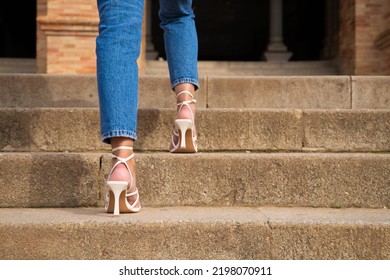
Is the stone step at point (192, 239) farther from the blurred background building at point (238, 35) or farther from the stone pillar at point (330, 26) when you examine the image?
the stone pillar at point (330, 26)

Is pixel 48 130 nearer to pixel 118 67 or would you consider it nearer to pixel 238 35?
pixel 118 67

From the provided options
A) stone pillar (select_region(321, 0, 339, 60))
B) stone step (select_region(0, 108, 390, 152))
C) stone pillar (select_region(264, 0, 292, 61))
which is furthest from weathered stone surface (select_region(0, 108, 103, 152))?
stone pillar (select_region(321, 0, 339, 60))

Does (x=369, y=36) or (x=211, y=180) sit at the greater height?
(x=369, y=36)

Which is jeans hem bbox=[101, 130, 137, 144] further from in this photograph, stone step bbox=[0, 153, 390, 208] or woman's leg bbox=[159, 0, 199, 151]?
woman's leg bbox=[159, 0, 199, 151]

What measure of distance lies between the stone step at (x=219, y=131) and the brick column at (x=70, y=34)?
3.66m

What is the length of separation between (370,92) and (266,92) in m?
0.81

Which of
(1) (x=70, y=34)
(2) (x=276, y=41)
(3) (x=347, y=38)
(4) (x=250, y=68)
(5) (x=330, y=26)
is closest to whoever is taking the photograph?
(1) (x=70, y=34)

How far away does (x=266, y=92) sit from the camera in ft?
12.1

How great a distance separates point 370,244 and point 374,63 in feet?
18.9

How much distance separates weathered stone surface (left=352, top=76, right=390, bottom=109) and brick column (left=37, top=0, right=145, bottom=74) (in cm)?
362

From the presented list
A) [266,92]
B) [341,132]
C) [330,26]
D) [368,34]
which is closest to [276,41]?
[330,26]

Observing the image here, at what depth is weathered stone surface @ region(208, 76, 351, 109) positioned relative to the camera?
145 inches

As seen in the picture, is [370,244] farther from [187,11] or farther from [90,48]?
[90,48]

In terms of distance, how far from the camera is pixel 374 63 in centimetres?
702
